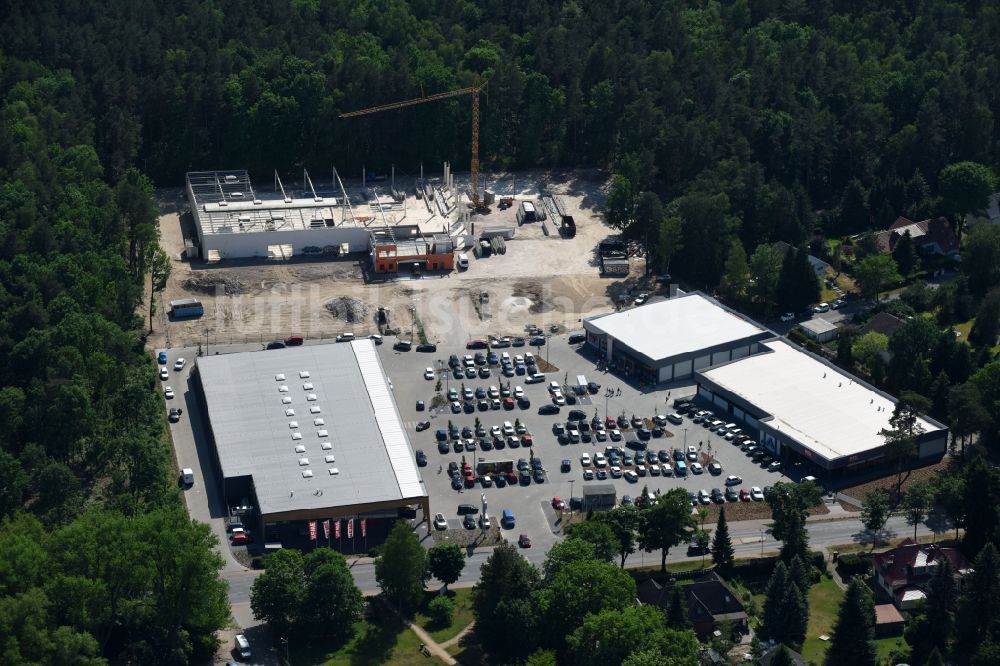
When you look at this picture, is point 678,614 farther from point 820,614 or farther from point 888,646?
point 888,646

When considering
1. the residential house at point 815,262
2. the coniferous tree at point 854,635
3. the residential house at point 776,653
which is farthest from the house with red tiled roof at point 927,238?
the residential house at point 776,653

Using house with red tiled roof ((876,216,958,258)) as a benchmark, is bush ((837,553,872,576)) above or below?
below

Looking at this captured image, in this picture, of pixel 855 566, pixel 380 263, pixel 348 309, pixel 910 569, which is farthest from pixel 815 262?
pixel 910 569

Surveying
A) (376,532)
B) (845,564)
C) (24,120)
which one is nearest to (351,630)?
(376,532)

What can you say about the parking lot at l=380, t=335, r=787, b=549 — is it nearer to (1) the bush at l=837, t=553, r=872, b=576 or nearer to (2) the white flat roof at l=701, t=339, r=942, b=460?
(2) the white flat roof at l=701, t=339, r=942, b=460

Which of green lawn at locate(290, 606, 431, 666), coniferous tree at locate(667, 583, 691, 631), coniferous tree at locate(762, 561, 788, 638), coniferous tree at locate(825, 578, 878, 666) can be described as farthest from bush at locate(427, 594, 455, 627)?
coniferous tree at locate(825, 578, 878, 666)
